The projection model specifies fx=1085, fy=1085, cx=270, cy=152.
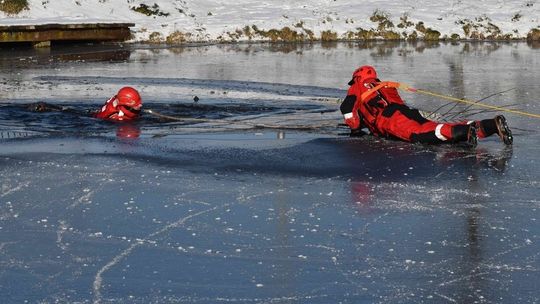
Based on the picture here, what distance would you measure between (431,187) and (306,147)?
2347mm

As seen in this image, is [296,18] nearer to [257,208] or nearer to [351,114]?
[351,114]

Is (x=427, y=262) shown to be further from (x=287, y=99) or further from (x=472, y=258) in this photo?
(x=287, y=99)

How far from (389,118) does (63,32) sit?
18.8 meters

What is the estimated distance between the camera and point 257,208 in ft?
26.3

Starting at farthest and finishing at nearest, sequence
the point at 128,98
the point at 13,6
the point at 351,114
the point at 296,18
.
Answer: the point at 296,18 → the point at 13,6 → the point at 128,98 → the point at 351,114

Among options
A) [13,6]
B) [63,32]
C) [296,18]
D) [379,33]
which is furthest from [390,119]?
[13,6]

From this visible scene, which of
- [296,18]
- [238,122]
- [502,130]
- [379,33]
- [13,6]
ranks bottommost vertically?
[238,122]

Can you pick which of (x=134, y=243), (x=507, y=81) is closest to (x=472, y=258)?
(x=134, y=243)

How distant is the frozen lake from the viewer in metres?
6.07

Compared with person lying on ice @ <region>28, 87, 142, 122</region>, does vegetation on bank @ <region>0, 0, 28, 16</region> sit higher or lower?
higher

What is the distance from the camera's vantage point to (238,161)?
10156 mm

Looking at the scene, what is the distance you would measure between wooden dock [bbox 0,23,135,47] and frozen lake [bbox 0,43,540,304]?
39.3ft

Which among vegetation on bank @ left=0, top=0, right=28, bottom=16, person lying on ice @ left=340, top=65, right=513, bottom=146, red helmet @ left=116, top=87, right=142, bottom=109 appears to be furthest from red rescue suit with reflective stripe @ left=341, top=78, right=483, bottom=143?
vegetation on bank @ left=0, top=0, right=28, bottom=16

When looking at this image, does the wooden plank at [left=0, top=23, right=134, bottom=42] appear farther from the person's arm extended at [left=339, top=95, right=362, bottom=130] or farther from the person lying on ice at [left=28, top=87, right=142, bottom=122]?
the person's arm extended at [left=339, top=95, right=362, bottom=130]
